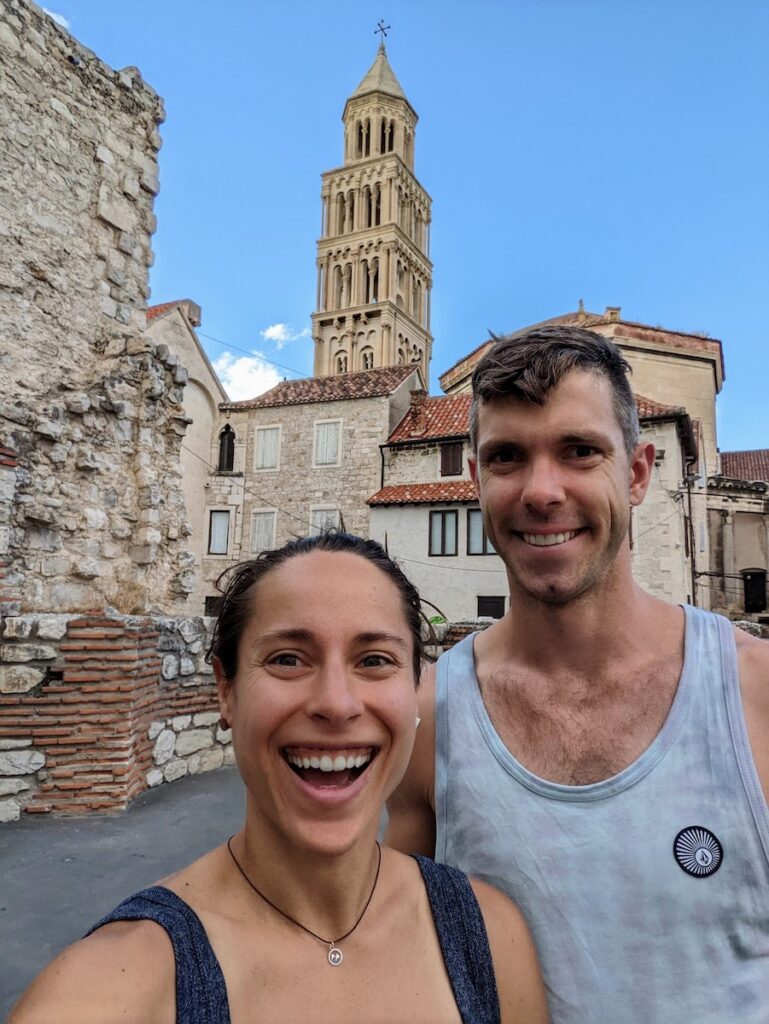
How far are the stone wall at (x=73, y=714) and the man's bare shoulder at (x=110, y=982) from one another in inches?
163

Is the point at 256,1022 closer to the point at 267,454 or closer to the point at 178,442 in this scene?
the point at 178,442

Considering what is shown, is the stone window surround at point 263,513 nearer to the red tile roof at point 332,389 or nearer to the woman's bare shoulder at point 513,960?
the red tile roof at point 332,389

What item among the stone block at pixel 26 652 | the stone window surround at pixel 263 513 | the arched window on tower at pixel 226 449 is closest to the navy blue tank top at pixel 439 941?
the stone block at pixel 26 652

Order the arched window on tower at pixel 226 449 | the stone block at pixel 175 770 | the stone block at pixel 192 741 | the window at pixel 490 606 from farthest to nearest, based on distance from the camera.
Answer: the arched window on tower at pixel 226 449 < the window at pixel 490 606 < the stone block at pixel 192 741 < the stone block at pixel 175 770

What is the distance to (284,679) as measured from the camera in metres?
1.24

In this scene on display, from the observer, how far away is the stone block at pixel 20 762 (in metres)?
4.56

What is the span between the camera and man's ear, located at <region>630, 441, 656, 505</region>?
171cm

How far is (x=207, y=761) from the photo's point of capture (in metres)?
5.91

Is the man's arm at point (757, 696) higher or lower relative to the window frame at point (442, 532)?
lower

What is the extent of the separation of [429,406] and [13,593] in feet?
60.1

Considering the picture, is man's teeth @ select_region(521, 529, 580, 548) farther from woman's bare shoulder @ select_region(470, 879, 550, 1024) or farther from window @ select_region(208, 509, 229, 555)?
window @ select_region(208, 509, 229, 555)

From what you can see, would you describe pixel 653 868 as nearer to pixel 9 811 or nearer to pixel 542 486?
pixel 542 486

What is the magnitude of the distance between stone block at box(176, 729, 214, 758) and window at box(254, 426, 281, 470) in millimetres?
18522

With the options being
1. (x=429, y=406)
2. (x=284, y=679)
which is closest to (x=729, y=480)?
(x=429, y=406)
